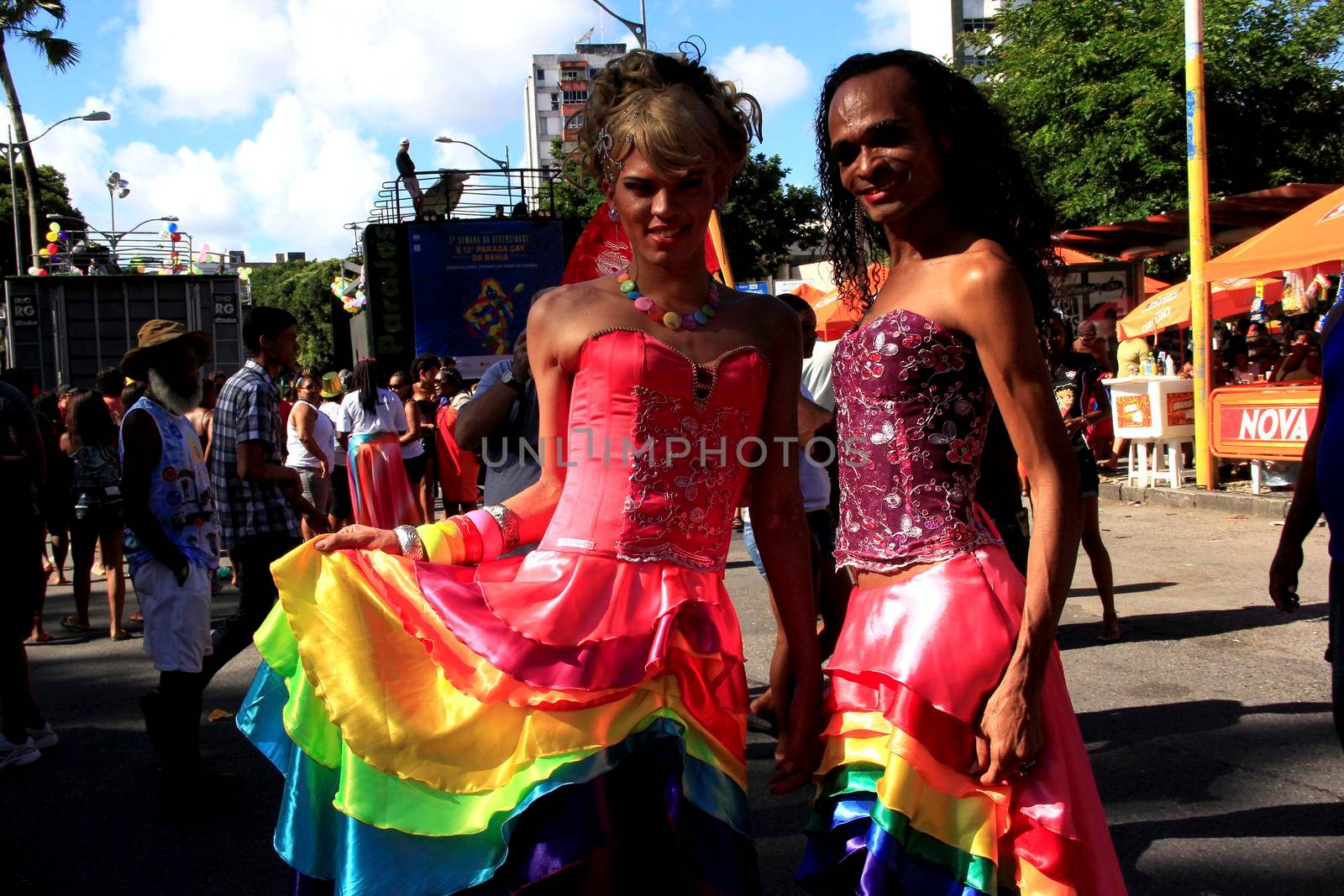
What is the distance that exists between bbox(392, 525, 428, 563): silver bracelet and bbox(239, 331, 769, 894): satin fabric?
83mm

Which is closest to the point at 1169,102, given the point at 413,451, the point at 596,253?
the point at 413,451

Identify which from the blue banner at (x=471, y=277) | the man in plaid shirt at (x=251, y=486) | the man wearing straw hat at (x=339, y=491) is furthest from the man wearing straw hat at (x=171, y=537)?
the blue banner at (x=471, y=277)

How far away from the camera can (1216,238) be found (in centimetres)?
1833

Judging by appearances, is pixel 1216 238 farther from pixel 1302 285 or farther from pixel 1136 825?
pixel 1136 825

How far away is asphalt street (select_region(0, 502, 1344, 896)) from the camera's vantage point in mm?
3660

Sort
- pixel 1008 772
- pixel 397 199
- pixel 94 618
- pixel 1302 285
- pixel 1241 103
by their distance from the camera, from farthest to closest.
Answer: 1. pixel 1241 103
2. pixel 397 199
3. pixel 1302 285
4. pixel 94 618
5. pixel 1008 772

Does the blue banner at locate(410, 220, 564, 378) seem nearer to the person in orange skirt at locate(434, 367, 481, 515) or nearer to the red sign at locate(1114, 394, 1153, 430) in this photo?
the person in orange skirt at locate(434, 367, 481, 515)

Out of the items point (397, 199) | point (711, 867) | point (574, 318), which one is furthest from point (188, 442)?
point (397, 199)

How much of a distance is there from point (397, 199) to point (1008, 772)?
1633 centimetres

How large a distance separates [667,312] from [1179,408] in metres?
11.2

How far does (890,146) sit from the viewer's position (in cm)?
211

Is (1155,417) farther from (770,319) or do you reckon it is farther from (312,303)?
(312,303)

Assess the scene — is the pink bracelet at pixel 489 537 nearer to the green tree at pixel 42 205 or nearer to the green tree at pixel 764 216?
the green tree at pixel 764 216

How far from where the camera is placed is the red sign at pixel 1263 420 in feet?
32.5
